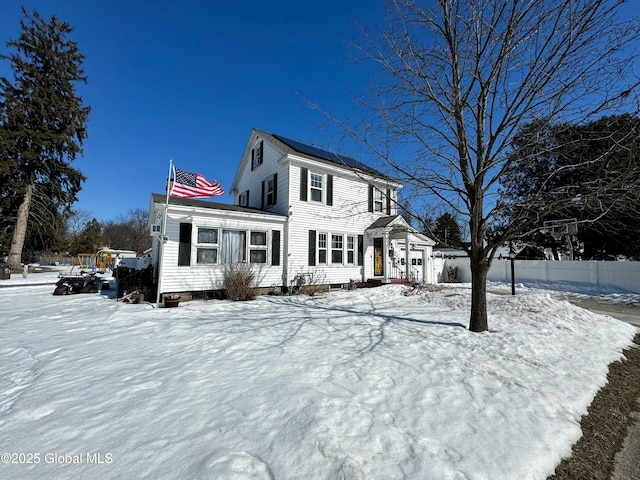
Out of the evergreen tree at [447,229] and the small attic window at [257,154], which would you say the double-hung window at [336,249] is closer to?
the small attic window at [257,154]

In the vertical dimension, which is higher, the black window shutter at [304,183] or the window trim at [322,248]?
the black window shutter at [304,183]

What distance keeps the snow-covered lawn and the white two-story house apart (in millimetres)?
3869

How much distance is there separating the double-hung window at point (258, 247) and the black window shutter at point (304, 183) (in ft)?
7.82

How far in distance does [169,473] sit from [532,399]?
148 inches

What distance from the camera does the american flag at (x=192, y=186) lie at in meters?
8.94

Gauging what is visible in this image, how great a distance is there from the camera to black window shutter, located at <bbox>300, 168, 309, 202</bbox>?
12406 millimetres

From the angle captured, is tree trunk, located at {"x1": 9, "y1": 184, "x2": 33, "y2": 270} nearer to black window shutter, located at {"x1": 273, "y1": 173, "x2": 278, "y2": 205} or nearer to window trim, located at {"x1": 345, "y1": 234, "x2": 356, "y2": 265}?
black window shutter, located at {"x1": 273, "y1": 173, "x2": 278, "y2": 205}

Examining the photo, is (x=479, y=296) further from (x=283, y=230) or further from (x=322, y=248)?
(x=283, y=230)

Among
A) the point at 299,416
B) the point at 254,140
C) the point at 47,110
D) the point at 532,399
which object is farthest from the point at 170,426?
the point at 47,110

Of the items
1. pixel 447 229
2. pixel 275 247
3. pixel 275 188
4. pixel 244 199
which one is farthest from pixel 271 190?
pixel 447 229

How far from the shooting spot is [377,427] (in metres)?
2.62

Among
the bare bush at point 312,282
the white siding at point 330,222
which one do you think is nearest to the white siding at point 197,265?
the bare bush at point 312,282

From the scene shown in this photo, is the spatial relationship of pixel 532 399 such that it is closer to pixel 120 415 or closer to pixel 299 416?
pixel 299 416

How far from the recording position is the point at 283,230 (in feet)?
39.4
